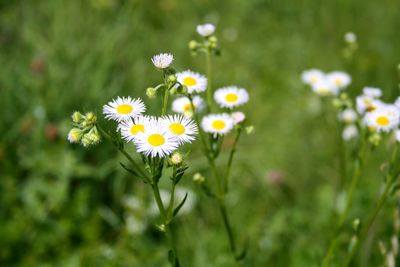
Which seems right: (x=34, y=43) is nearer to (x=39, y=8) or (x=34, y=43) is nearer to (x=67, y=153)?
(x=39, y=8)

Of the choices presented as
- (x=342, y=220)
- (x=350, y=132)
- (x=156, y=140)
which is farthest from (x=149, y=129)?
(x=350, y=132)

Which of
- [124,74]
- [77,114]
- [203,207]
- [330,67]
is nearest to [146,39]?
[124,74]

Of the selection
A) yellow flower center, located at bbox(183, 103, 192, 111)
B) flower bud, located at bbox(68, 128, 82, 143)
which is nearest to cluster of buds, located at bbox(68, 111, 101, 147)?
flower bud, located at bbox(68, 128, 82, 143)

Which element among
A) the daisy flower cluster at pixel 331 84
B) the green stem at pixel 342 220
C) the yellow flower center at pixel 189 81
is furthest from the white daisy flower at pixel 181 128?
the daisy flower cluster at pixel 331 84

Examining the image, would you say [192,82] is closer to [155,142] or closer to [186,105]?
[186,105]

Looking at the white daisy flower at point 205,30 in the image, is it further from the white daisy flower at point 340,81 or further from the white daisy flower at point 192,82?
the white daisy flower at point 340,81

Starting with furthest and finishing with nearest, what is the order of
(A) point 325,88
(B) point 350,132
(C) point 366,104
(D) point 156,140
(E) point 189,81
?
(B) point 350,132
(A) point 325,88
(C) point 366,104
(E) point 189,81
(D) point 156,140
